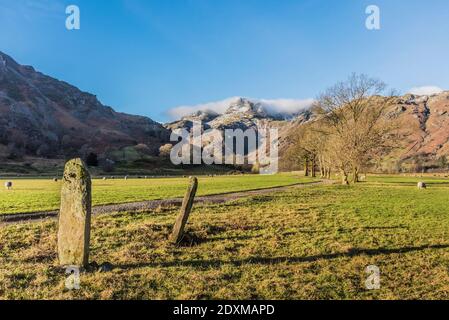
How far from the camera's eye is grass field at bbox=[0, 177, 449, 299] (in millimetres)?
8875

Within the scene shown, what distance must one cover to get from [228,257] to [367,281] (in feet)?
14.2

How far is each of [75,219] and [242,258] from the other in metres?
5.18

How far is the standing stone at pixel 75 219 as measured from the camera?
34.8 feet

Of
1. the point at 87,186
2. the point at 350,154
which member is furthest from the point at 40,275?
the point at 350,154

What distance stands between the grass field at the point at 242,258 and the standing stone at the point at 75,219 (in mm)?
595

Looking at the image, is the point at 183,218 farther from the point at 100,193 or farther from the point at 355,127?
the point at 355,127

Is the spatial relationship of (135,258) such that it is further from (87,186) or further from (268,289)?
(268,289)

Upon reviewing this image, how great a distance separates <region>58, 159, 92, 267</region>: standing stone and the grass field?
59 cm

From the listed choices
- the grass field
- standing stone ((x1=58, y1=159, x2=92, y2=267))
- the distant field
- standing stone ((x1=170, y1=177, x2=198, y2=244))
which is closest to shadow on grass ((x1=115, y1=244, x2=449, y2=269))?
the grass field

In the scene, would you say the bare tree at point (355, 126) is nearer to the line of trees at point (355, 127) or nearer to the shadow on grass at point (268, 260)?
the line of trees at point (355, 127)

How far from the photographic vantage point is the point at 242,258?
472 inches

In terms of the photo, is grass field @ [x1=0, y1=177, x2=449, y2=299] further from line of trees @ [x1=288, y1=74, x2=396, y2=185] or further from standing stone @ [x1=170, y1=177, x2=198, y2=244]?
line of trees @ [x1=288, y1=74, x2=396, y2=185]
